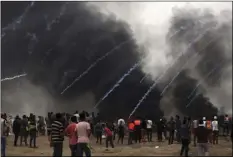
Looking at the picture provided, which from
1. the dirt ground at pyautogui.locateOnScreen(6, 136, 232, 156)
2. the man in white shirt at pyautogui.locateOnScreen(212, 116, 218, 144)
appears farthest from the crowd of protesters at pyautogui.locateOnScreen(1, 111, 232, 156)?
the dirt ground at pyautogui.locateOnScreen(6, 136, 232, 156)

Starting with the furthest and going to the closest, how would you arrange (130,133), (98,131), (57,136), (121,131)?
1. (121,131)
2. (130,133)
3. (98,131)
4. (57,136)

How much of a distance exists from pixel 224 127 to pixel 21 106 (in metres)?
23.0

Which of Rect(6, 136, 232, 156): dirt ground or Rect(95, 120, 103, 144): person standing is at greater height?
Rect(95, 120, 103, 144): person standing

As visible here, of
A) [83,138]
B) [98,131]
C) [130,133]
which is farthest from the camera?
[130,133]

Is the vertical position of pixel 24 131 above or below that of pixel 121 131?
below

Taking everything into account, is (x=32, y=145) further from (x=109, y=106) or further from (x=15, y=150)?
(x=109, y=106)

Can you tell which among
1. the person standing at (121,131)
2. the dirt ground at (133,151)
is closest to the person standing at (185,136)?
the dirt ground at (133,151)

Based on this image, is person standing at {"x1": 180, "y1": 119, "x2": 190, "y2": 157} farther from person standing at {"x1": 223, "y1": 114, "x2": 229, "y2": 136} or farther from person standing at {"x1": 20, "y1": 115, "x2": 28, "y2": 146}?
person standing at {"x1": 20, "y1": 115, "x2": 28, "y2": 146}

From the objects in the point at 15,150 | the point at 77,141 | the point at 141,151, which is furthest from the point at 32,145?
the point at 77,141

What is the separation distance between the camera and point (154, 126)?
78.7 ft

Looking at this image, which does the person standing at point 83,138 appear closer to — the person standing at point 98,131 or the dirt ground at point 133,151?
the dirt ground at point 133,151

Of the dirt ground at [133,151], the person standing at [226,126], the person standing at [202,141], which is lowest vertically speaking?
the dirt ground at [133,151]

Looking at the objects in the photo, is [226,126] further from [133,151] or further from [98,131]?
[98,131]

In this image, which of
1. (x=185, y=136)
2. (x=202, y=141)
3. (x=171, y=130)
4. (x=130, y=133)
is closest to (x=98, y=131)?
(x=130, y=133)
